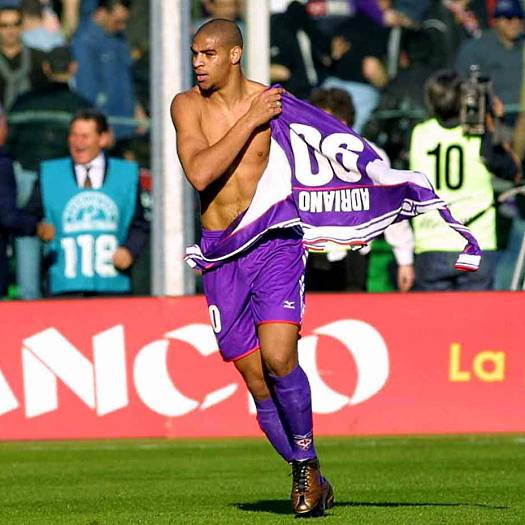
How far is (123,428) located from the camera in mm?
12664

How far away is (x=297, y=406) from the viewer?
805cm

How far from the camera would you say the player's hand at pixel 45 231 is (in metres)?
13.4

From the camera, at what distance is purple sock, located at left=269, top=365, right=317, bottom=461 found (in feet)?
26.3

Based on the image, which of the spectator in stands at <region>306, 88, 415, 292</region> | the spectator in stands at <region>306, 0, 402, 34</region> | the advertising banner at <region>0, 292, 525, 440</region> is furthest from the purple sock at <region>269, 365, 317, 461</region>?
the spectator in stands at <region>306, 0, 402, 34</region>

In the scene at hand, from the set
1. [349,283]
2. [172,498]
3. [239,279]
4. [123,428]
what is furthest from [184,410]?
[239,279]

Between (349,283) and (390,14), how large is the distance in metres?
3.22

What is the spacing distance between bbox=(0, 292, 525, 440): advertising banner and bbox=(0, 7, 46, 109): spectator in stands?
2835 mm

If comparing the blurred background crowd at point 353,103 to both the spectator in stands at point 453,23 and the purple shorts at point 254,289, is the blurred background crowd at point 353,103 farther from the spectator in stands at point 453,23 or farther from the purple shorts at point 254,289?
the purple shorts at point 254,289

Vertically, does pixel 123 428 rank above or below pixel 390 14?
below

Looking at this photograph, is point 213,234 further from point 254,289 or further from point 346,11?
point 346,11

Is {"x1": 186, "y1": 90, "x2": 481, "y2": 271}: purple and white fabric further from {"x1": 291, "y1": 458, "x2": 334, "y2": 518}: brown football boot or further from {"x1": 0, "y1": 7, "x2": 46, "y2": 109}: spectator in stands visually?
{"x1": 0, "y1": 7, "x2": 46, "y2": 109}: spectator in stands

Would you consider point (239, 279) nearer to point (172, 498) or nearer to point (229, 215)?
point (229, 215)

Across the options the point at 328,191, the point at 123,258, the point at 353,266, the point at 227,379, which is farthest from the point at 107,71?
the point at 328,191

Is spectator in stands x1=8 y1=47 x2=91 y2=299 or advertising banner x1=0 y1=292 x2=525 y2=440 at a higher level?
spectator in stands x1=8 y1=47 x2=91 y2=299
